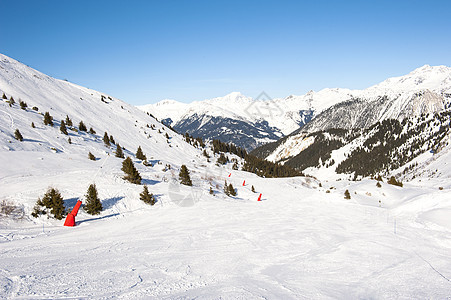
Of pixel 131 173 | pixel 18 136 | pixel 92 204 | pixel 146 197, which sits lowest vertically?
pixel 146 197

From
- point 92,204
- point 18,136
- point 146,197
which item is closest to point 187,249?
point 92,204

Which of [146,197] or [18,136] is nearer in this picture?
[146,197]

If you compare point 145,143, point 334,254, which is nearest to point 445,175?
point 145,143

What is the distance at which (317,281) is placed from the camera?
5453 millimetres

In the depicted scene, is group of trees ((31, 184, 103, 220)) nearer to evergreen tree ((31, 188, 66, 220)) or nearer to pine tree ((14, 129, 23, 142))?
evergreen tree ((31, 188, 66, 220))

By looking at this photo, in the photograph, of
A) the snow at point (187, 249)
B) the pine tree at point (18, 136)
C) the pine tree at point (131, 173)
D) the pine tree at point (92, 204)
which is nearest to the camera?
the snow at point (187, 249)

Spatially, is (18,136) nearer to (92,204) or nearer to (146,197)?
(92,204)

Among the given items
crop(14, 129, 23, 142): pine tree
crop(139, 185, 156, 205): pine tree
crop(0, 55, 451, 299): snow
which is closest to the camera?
crop(0, 55, 451, 299): snow

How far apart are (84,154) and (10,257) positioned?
78.2ft

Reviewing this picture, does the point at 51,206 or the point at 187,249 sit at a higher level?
the point at 51,206

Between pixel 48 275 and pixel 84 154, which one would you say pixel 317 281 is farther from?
pixel 84 154

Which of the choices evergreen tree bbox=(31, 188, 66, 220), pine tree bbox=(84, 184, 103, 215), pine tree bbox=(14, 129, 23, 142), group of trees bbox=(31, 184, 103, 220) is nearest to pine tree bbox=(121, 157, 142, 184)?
pine tree bbox=(84, 184, 103, 215)

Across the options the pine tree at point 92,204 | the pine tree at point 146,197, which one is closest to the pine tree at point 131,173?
the pine tree at point 146,197

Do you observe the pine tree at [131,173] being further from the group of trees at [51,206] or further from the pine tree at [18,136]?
the pine tree at [18,136]
